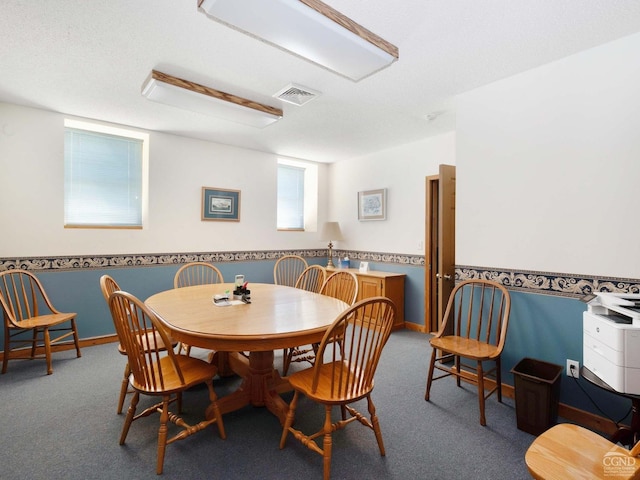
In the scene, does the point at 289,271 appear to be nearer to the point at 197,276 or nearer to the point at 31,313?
the point at 197,276

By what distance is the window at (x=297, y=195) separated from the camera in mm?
5426

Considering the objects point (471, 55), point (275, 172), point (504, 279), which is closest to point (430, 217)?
point (504, 279)

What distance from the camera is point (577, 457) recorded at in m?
1.25

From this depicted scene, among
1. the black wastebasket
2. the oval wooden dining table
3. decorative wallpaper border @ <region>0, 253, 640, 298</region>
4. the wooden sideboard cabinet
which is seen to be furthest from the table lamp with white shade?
the black wastebasket

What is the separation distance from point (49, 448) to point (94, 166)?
2.98m

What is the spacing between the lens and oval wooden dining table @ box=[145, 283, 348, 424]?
1711 mm

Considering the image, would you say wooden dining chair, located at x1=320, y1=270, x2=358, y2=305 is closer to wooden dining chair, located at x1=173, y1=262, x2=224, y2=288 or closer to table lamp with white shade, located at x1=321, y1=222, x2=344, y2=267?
wooden dining chair, located at x1=173, y1=262, x2=224, y2=288

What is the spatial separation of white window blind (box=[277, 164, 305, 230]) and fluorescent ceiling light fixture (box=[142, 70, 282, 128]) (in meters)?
2.01

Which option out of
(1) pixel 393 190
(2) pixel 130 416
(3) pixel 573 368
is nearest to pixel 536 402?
(3) pixel 573 368

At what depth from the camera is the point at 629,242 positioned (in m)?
2.03

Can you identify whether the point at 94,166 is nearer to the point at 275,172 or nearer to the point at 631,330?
the point at 275,172

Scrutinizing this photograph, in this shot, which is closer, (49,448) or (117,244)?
(49,448)

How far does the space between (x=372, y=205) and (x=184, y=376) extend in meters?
3.70
